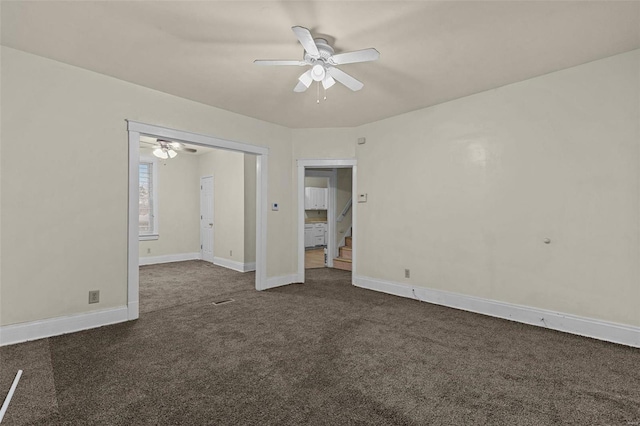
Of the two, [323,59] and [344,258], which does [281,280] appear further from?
[323,59]

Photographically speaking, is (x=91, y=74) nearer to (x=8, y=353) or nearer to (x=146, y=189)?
(x=8, y=353)

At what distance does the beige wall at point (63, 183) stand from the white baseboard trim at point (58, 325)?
0.21ft

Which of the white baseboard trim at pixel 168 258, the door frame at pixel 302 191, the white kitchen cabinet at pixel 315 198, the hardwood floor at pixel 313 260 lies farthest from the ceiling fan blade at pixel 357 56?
the white kitchen cabinet at pixel 315 198

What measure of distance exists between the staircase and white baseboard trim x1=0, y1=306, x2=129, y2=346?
430cm

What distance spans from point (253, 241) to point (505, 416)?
5.57m

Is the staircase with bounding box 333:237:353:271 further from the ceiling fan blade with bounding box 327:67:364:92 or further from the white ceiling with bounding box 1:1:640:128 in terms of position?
the ceiling fan blade with bounding box 327:67:364:92

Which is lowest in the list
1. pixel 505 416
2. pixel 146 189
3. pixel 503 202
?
pixel 505 416

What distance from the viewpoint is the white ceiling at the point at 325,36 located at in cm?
219

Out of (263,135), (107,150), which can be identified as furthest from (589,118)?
(107,150)

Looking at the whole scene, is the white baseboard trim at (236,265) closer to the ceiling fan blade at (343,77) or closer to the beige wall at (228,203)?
the beige wall at (228,203)

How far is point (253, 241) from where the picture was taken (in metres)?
6.71

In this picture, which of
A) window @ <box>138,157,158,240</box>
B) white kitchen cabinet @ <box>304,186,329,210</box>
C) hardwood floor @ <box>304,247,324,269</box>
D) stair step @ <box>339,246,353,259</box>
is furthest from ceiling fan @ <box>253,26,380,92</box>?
white kitchen cabinet @ <box>304,186,329,210</box>

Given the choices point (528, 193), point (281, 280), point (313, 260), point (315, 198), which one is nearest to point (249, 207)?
point (281, 280)

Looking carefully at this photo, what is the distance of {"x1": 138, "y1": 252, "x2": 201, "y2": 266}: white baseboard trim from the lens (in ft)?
23.5
